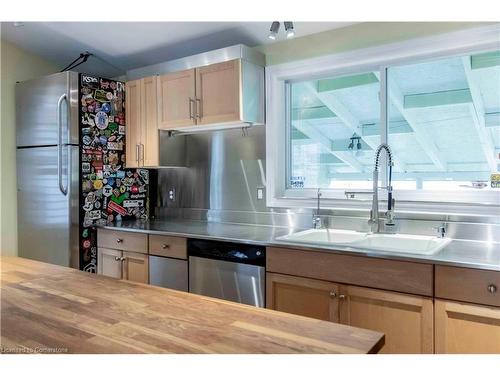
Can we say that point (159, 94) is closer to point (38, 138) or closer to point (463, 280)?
point (38, 138)

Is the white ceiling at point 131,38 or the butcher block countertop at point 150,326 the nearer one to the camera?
the butcher block countertop at point 150,326

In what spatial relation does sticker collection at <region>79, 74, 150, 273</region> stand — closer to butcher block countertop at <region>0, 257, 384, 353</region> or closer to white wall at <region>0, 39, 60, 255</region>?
white wall at <region>0, 39, 60, 255</region>

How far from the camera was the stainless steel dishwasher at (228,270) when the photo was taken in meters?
2.33

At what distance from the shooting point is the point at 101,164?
329cm

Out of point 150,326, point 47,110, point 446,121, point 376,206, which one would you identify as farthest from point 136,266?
point 446,121

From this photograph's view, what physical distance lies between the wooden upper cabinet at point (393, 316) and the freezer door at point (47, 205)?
2223 mm

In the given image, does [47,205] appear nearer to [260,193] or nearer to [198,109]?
[198,109]

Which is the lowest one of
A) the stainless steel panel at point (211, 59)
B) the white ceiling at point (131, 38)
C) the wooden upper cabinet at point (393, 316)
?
the wooden upper cabinet at point (393, 316)

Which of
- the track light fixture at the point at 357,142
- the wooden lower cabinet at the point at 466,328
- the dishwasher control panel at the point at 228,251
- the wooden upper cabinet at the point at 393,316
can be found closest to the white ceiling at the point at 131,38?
the track light fixture at the point at 357,142

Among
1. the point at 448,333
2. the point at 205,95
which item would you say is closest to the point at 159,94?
the point at 205,95

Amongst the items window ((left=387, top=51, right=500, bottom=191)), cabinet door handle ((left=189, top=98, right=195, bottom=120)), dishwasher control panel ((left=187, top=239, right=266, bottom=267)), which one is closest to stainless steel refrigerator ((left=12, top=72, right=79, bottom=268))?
cabinet door handle ((left=189, top=98, right=195, bottom=120))

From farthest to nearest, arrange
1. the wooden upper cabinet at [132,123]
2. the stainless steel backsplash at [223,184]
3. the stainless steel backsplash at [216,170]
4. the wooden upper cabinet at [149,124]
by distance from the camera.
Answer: the wooden upper cabinet at [132,123], the wooden upper cabinet at [149,124], the stainless steel backsplash at [216,170], the stainless steel backsplash at [223,184]

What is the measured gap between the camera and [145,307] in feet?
3.75

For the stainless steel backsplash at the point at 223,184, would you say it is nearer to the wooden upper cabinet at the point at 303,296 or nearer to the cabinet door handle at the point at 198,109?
the cabinet door handle at the point at 198,109
